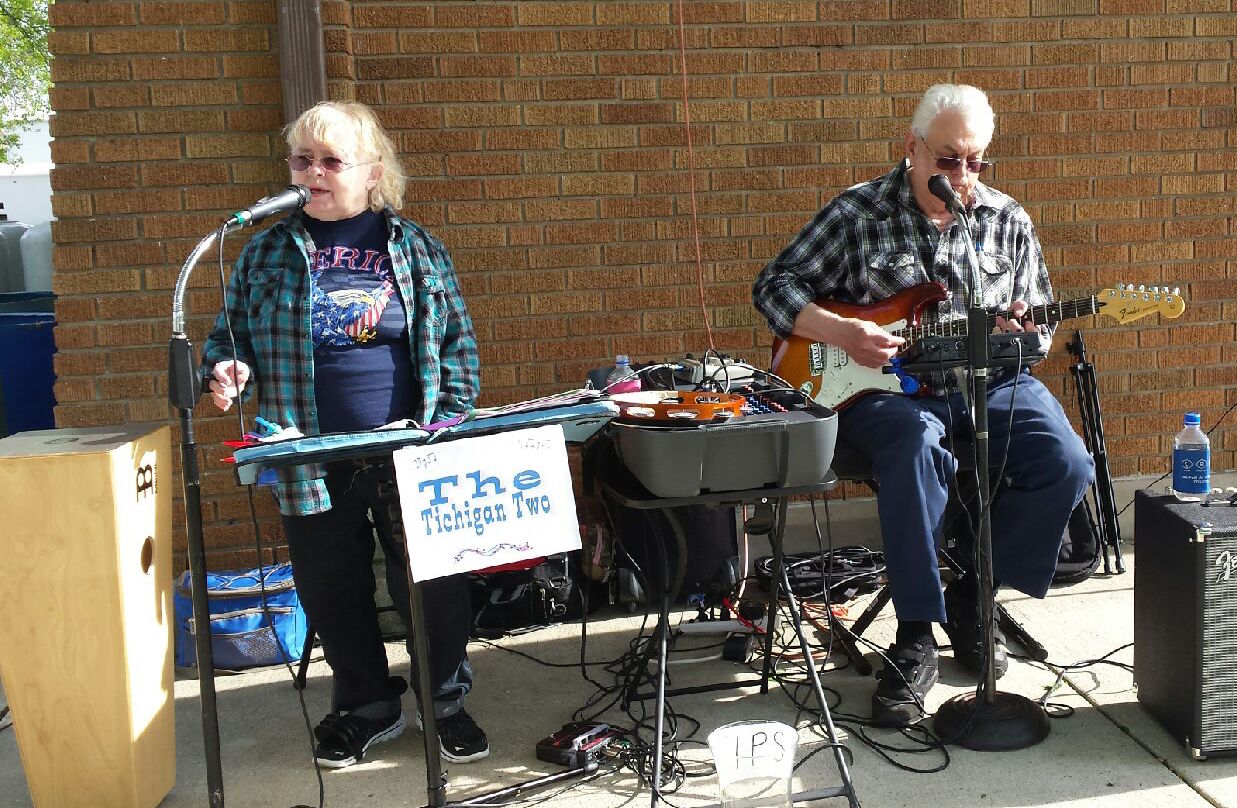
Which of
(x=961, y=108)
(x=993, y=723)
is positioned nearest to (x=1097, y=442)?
(x=961, y=108)

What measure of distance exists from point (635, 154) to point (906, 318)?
4.63ft

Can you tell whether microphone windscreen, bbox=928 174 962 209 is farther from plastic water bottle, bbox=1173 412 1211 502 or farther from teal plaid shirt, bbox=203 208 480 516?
teal plaid shirt, bbox=203 208 480 516

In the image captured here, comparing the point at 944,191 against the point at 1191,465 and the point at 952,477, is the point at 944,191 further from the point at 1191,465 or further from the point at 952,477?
the point at 1191,465

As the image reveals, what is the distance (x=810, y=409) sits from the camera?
3.02 m

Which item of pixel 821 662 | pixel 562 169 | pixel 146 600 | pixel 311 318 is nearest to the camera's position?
pixel 146 600

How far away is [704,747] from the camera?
10.6 feet

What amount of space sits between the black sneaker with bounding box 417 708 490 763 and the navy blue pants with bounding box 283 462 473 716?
1.3 inches

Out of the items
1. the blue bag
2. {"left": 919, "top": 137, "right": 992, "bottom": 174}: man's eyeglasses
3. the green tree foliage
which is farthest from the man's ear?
the green tree foliage

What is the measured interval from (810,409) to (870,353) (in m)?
0.59

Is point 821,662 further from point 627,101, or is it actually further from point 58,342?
point 58,342

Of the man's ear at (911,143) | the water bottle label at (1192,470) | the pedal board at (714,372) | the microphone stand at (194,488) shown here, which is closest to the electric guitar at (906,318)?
the pedal board at (714,372)

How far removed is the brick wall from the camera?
418 centimetres

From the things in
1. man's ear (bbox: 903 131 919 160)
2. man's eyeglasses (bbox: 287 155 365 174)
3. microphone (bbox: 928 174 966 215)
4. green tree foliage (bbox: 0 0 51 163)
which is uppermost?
green tree foliage (bbox: 0 0 51 163)

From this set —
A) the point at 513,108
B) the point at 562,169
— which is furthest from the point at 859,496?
the point at 513,108
